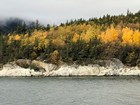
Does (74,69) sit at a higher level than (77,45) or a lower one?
lower

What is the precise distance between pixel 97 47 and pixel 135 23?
40326 millimetres

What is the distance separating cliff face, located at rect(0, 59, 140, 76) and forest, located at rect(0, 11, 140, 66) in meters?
1.77

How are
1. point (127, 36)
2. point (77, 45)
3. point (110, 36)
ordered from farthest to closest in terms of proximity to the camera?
1. point (110, 36)
2. point (127, 36)
3. point (77, 45)

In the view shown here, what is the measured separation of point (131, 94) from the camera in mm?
73938

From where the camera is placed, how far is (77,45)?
137 m

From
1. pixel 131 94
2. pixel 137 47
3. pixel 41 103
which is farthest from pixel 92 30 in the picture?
pixel 41 103

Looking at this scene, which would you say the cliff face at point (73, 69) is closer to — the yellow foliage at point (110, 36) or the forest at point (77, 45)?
the forest at point (77, 45)

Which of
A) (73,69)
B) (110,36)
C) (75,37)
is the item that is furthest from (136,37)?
(73,69)

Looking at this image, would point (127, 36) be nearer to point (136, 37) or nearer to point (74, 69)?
point (136, 37)

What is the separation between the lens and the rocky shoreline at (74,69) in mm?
130375

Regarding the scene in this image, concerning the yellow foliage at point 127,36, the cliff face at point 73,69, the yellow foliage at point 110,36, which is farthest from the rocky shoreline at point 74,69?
the yellow foliage at point 110,36

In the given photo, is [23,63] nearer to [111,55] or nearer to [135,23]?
[111,55]

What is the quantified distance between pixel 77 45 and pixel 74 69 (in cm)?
906

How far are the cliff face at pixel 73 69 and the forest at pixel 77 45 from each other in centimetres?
177
